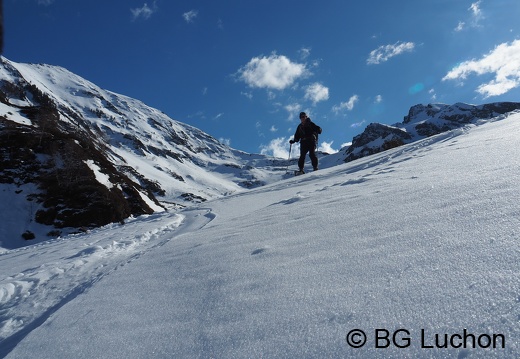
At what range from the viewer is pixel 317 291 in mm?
1949

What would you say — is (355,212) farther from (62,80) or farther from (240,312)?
(62,80)

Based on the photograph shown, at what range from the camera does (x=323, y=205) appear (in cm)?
464

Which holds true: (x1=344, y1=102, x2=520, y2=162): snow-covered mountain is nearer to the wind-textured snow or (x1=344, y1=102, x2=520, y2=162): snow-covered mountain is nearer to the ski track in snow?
the ski track in snow

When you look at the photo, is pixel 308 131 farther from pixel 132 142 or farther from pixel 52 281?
pixel 132 142

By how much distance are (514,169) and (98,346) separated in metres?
4.21

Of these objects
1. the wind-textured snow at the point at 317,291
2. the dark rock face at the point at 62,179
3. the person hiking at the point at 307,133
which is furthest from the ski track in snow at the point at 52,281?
the dark rock face at the point at 62,179

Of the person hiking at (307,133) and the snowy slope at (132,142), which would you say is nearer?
the person hiking at (307,133)

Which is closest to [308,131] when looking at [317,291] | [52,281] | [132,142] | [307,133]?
[307,133]

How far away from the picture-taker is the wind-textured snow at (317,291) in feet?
4.77

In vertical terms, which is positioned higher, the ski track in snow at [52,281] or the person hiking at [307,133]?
the person hiking at [307,133]

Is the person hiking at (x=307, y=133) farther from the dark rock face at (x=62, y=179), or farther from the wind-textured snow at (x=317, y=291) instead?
the dark rock face at (x=62, y=179)

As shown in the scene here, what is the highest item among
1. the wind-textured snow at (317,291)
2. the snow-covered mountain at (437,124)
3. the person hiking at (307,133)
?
the snow-covered mountain at (437,124)

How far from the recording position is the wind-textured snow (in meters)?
1.45

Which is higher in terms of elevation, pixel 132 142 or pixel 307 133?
pixel 132 142
